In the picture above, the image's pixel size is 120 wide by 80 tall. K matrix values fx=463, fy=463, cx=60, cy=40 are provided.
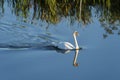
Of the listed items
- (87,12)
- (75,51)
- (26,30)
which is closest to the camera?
(75,51)

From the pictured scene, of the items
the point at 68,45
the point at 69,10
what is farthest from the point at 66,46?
the point at 69,10

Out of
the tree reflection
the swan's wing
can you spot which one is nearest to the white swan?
the swan's wing

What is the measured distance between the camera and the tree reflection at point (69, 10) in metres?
12.4

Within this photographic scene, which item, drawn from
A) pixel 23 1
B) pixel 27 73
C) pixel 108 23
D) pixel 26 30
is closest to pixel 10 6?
pixel 23 1

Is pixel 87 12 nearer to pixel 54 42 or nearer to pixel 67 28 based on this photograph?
pixel 67 28

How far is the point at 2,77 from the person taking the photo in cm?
823

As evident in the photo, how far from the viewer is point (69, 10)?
42.8 feet

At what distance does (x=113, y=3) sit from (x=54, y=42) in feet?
12.8

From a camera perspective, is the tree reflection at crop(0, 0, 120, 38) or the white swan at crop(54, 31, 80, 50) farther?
the tree reflection at crop(0, 0, 120, 38)

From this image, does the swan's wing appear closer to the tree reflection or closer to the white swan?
the white swan

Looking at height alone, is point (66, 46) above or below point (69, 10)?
below

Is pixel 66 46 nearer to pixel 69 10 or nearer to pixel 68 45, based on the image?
pixel 68 45

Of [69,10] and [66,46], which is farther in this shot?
[69,10]

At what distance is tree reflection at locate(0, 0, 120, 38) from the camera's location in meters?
12.4
